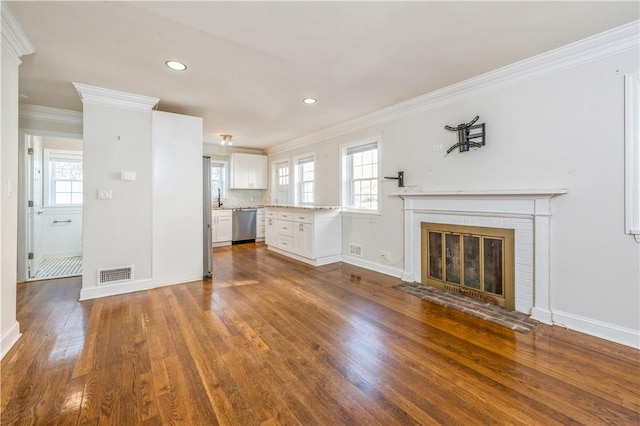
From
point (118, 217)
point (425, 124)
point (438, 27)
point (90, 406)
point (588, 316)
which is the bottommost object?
point (90, 406)

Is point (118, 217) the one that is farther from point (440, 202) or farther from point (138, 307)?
point (440, 202)

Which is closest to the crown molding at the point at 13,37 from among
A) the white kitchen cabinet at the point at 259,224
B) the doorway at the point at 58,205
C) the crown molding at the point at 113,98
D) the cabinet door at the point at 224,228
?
the crown molding at the point at 113,98

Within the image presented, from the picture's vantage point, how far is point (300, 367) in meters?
1.92

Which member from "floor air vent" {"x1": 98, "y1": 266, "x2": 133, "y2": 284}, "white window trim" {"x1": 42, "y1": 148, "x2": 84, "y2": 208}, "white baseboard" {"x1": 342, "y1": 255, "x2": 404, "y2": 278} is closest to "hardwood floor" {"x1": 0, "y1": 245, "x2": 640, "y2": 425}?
"floor air vent" {"x1": 98, "y1": 266, "x2": 133, "y2": 284}

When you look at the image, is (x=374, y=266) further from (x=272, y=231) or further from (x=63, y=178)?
(x=63, y=178)

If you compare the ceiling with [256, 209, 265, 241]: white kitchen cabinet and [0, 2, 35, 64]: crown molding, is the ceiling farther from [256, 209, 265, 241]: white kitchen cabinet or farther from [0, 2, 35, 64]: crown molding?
[256, 209, 265, 241]: white kitchen cabinet

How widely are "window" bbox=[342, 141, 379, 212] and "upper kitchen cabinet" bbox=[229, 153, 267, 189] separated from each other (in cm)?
315

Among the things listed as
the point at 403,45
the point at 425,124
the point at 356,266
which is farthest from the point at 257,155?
the point at 403,45

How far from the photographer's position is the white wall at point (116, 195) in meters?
3.28

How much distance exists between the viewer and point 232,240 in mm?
6938

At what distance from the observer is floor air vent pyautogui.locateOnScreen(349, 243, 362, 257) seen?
475cm

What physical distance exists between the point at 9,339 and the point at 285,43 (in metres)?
3.25

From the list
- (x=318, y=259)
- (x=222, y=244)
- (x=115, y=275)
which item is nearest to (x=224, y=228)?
(x=222, y=244)

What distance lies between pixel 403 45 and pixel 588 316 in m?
2.85
